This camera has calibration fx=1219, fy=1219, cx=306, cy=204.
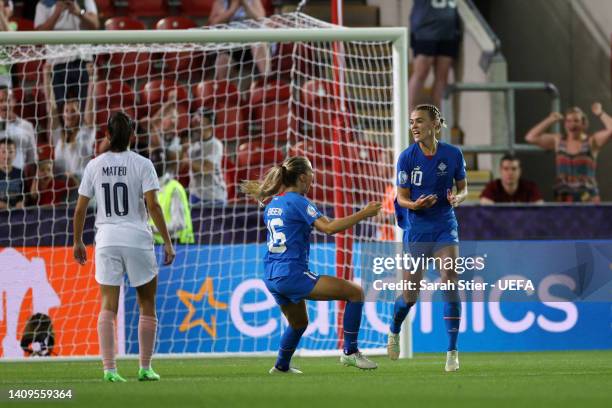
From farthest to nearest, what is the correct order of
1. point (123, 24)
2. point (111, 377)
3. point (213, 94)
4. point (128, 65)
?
point (123, 24) → point (128, 65) → point (213, 94) → point (111, 377)

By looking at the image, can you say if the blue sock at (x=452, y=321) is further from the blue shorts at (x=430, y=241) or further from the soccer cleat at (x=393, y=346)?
the soccer cleat at (x=393, y=346)

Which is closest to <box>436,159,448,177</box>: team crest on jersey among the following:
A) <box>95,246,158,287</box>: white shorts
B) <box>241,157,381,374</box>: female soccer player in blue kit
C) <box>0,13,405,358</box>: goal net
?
<box>241,157,381,374</box>: female soccer player in blue kit

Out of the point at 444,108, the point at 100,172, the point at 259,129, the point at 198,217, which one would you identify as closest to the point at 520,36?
the point at 444,108

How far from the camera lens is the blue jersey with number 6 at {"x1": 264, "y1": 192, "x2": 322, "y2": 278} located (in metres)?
8.07

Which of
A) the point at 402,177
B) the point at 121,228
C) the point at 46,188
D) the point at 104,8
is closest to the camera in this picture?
the point at 121,228

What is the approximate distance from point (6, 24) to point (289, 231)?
23.5ft

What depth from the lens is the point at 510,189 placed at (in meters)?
12.7

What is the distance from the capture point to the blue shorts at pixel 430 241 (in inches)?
338

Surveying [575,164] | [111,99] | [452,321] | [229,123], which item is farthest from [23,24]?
[452,321]

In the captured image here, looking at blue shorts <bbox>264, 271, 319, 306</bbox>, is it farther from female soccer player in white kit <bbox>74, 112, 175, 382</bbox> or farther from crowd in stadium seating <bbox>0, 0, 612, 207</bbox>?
crowd in stadium seating <bbox>0, 0, 612, 207</bbox>

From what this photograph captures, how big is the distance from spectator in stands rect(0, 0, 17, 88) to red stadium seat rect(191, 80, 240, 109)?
199 cm

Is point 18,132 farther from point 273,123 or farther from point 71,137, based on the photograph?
point 273,123

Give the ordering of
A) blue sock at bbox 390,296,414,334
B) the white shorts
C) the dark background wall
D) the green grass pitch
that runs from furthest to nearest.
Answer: the dark background wall < blue sock at bbox 390,296,414,334 < the white shorts < the green grass pitch

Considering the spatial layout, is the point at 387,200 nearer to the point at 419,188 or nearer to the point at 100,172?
the point at 419,188
